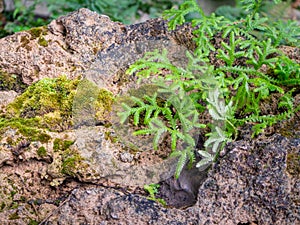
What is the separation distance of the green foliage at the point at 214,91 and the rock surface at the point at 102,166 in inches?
6.3

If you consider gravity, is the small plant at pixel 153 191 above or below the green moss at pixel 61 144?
below

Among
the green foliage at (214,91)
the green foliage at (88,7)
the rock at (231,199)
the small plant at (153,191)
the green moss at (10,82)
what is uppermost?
the green foliage at (214,91)

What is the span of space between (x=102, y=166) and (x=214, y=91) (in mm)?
777

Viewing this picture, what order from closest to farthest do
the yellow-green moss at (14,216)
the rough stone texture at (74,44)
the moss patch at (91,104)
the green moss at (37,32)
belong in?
the yellow-green moss at (14,216), the moss patch at (91,104), the rough stone texture at (74,44), the green moss at (37,32)

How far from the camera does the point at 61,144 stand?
8.87ft

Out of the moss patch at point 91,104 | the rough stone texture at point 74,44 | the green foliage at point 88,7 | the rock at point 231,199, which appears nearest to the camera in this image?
the rock at point 231,199

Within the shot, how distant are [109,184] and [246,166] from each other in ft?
2.58

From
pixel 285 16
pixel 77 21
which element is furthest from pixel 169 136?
pixel 285 16

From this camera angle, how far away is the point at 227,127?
8.87ft

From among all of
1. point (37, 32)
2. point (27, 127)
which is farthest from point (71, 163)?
point (37, 32)

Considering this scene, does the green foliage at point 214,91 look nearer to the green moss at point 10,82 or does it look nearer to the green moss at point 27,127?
the green moss at point 27,127

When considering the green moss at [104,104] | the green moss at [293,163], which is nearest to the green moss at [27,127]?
the green moss at [104,104]

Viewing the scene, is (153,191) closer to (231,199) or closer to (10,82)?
(231,199)

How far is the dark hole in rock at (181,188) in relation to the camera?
2.65 m
